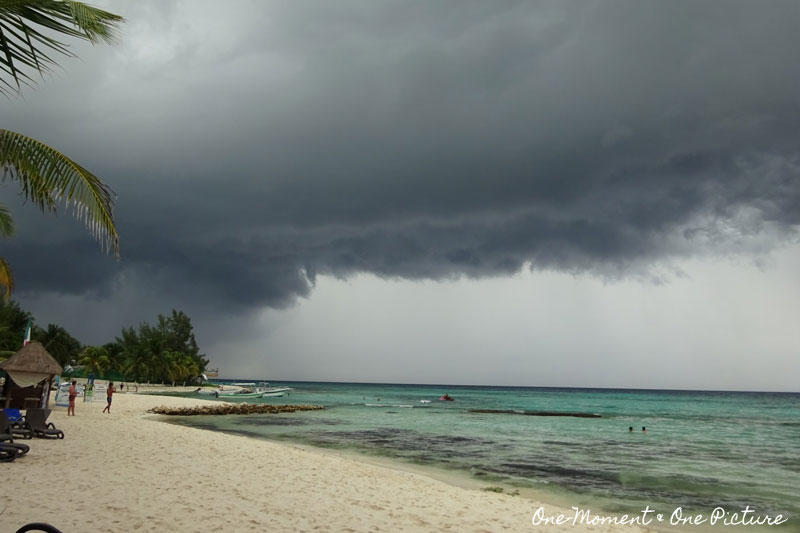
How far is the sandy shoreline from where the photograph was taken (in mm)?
8156

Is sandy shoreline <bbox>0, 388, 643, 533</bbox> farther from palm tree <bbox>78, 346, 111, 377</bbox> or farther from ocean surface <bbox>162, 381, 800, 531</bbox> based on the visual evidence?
palm tree <bbox>78, 346, 111, 377</bbox>

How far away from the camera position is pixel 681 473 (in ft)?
66.4

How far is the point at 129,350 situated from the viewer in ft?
318

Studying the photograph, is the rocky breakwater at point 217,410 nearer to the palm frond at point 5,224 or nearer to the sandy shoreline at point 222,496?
the sandy shoreline at point 222,496

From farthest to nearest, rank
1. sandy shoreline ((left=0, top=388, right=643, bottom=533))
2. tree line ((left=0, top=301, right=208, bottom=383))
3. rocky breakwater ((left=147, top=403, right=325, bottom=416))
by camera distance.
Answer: tree line ((left=0, top=301, right=208, bottom=383))
rocky breakwater ((left=147, top=403, right=325, bottom=416))
sandy shoreline ((left=0, top=388, right=643, bottom=533))

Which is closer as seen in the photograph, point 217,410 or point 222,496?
point 222,496

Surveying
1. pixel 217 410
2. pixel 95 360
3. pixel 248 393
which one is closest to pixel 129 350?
pixel 95 360

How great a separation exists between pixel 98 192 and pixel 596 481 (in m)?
17.7

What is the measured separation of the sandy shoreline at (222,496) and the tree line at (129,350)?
5152cm

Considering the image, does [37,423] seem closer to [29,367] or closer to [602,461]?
[29,367]

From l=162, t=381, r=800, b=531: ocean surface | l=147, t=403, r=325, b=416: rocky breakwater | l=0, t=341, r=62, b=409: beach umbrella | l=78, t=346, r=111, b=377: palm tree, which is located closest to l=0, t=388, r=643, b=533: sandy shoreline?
l=162, t=381, r=800, b=531: ocean surface

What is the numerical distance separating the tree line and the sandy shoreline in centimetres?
5152

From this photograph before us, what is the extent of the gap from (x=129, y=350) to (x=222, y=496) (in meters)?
101

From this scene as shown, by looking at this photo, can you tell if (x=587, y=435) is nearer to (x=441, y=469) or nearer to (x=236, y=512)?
(x=441, y=469)
